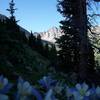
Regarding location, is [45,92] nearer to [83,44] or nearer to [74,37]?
[83,44]

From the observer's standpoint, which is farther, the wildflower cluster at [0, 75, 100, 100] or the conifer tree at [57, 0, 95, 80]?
the conifer tree at [57, 0, 95, 80]

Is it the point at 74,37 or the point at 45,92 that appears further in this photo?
the point at 74,37

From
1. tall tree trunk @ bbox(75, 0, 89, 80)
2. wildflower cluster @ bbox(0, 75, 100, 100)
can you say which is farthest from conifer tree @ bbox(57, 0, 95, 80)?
wildflower cluster @ bbox(0, 75, 100, 100)

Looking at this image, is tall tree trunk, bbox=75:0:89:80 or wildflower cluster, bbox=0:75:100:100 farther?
tall tree trunk, bbox=75:0:89:80

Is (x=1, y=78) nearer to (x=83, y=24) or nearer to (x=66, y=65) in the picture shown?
(x=83, y=24)

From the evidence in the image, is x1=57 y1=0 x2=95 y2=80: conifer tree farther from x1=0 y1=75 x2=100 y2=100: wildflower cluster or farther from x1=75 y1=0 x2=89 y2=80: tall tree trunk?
x1=0 y1=75 x2=100 y2=100: wildflower cluster

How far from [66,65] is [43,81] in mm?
29692

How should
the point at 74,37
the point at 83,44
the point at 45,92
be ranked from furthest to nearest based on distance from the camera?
the point at 74,37, the point at 83,44, the point at 45,92

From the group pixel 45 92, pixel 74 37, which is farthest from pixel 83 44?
pixel 45 92

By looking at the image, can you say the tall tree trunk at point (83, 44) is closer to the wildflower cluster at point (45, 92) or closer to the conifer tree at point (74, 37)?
the conifer tree at point (74, 37)

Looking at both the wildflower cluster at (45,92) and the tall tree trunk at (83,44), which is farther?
the tall tree trunk at (83,44)

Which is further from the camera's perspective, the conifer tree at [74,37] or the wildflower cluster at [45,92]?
the conifer tree at [74,37]

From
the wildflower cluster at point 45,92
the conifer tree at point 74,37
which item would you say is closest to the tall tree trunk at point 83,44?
the conifer tree at point 74,37

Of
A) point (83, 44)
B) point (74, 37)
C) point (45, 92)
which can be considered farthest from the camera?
point (74, 37)
